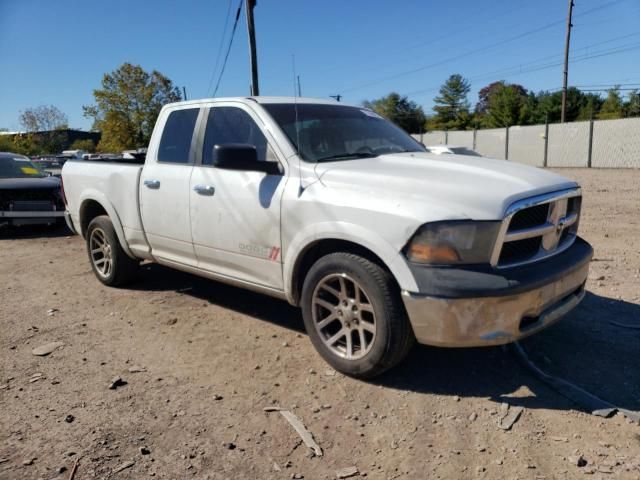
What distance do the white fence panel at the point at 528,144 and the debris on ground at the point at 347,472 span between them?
31689mm

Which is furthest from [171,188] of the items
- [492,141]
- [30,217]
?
[492,141]

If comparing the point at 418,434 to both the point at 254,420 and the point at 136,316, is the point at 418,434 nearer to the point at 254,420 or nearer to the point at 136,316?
the point at 254,420

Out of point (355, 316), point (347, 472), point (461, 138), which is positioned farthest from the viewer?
point (461, 138)

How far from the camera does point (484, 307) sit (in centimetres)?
280

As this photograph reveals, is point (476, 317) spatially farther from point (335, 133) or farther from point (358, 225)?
point (335, 133)

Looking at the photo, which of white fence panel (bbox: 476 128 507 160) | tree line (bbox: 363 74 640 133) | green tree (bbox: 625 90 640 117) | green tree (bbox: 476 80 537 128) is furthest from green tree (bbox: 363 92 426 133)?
white fence panel (bbox: 476 128 507 160)

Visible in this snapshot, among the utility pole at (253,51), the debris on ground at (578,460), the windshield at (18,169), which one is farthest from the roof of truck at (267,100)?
the utility pole at (253,51)

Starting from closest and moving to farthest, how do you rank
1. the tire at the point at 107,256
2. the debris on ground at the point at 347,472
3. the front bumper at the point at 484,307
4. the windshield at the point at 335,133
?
1. the debris on ground at the point at 347,472
2. the front bumper at the point at 484,307
3. the windshield at the point at 335,133
4. the tire at the point at 107,256

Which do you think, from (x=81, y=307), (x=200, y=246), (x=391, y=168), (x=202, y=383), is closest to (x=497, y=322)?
(x=391, y=168)

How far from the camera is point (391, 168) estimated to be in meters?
3.43

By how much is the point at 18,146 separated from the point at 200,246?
2513 inches

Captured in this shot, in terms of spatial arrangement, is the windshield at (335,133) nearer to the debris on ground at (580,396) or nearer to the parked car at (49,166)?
the debris on ground at (580,396)

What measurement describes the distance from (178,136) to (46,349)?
2.14m

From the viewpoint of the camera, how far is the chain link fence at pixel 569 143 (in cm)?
2620
